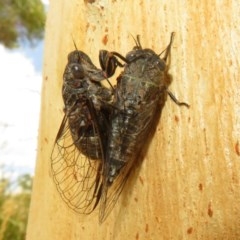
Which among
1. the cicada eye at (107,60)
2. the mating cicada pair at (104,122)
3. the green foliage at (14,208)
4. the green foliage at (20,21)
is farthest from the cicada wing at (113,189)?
the green foliage at (20,21)

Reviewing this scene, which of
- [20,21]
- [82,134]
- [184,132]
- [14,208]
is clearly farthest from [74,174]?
[20,21]

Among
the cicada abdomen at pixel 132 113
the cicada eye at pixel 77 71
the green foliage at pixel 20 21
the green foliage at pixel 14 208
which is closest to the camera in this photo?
the cicada abdomen at pixel 132 113

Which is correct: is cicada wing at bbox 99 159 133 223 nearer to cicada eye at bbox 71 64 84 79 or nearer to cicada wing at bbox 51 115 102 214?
cicada wing at bbox 51 115 102 214

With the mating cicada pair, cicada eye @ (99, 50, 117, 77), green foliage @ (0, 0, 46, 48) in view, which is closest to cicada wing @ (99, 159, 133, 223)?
Result: the mating cicada pair

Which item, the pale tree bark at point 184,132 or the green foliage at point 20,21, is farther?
the green foliage at point 20,21

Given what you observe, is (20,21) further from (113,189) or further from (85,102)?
(113,189)

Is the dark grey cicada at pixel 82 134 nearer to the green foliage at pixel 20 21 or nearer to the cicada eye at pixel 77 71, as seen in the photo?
the cicada eye at pixel 77 71

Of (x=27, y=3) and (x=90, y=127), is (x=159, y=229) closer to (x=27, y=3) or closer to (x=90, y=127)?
(x=90, y=127)
